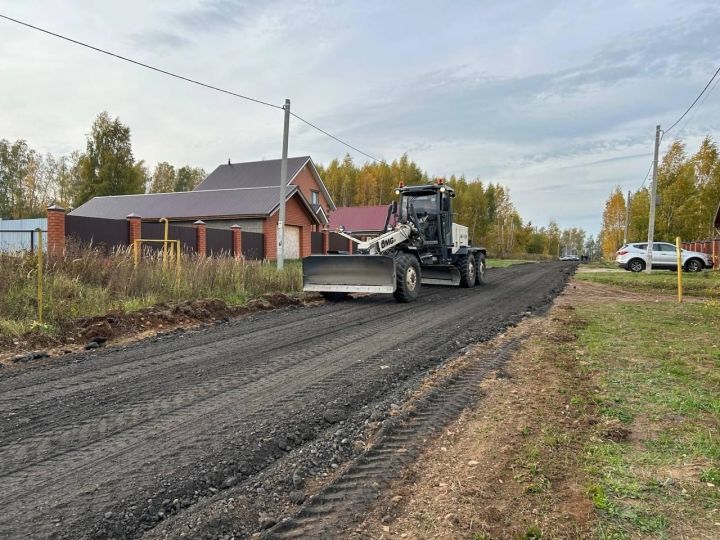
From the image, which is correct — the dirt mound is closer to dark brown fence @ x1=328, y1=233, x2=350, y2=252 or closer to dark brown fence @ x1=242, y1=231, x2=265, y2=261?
dark brown fence @ x1=242, y1=231, x2=265, y2=261

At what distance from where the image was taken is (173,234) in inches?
745

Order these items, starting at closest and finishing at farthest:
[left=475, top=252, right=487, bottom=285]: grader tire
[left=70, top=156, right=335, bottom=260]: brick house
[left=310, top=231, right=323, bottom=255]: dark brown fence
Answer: [left=475, top=252, right=487, bottom=285]: grader tire < [left=70, top=156, right=335, bottom=260]: brick house < [left=310, top=231, right=323, bottom=255]: dark brown fence

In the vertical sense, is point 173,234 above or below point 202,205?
below

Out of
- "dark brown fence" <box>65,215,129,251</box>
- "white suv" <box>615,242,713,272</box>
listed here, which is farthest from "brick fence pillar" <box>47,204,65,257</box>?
"white suv" <box>615,242,713,272</box>

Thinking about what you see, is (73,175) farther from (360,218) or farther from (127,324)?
(127,324)

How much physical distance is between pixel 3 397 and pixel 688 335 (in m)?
9.02

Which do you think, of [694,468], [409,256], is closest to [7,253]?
[409,256]

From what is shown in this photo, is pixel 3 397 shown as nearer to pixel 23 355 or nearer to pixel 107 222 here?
pixel 23 355

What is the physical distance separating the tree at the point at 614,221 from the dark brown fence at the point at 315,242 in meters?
44.2

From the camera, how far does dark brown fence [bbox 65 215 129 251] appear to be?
15023 mm

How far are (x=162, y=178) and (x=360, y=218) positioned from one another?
41.6 metres

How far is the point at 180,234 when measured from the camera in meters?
19.2

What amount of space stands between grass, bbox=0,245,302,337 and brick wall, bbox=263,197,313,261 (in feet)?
41.5

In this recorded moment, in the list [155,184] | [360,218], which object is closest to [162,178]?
[155,184]
